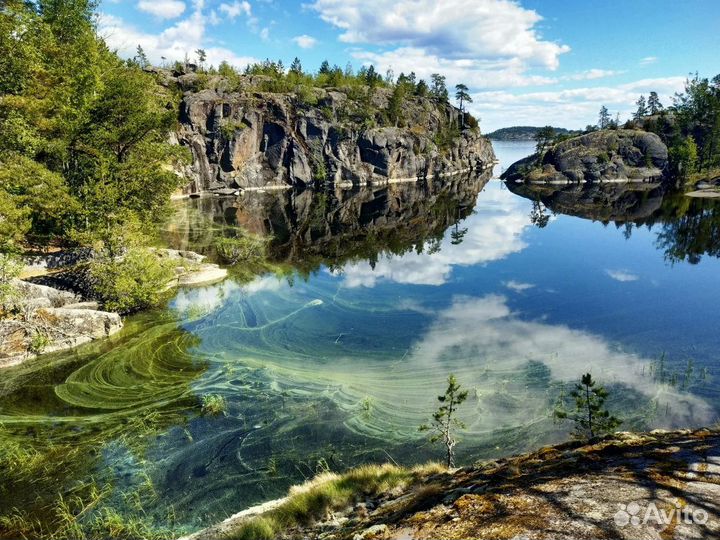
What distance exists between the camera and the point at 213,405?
14.9 m

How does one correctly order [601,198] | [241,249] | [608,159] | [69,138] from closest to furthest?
[69,138] < [241,249] < [601,198] < [608,159]

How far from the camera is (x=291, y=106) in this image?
4050 inches

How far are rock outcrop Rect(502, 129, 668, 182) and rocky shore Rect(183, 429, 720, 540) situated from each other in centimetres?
10971

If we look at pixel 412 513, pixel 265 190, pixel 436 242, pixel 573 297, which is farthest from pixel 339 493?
pixel 265 190

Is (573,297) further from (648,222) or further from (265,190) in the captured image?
(265,190)

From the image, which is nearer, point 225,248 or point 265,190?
point 225,248

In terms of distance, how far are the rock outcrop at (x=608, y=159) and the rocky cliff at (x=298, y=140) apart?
3051 centimetres

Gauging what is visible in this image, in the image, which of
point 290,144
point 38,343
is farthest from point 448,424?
point 290,144

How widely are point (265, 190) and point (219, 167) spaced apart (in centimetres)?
1066

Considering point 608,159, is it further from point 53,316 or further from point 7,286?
point 7,286

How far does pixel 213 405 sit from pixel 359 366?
596 centimetres

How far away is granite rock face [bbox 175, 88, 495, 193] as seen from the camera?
91188 millimetres

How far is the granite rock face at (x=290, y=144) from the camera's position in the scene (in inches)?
3590

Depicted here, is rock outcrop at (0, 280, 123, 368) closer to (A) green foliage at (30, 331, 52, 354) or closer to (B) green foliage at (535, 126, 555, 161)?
(A) green foliage at (30, 331, 52, 354)
